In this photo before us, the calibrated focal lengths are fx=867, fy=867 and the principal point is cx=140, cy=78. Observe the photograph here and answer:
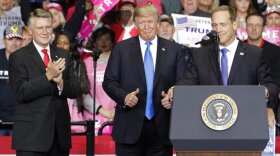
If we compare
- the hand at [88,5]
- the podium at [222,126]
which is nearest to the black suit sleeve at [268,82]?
the podium at [222,126]

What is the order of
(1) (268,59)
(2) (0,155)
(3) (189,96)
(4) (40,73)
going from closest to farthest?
(3) (189,96) < (4) (40,73) < (2) (0,155) < (1) (268,59)

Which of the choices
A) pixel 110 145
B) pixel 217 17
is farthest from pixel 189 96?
pixel 110 145

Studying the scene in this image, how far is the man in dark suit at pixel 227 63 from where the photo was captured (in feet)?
22.2

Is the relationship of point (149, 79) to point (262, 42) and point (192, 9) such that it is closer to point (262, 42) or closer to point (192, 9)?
point (262, 42)

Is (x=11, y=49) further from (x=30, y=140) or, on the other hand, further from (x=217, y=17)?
(x=217, y=17)

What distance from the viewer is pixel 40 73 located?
7.25 metres

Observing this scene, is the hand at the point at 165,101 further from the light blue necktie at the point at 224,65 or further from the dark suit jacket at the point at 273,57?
the dark suit jacket at the point at 273,57

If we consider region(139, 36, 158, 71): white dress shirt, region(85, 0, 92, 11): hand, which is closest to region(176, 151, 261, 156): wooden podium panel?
region(139, 36, 158, 71): white dress shirt

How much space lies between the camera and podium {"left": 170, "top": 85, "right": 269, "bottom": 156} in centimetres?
581

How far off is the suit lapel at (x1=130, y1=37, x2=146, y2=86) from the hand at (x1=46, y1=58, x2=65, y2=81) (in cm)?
73

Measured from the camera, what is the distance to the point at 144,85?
7402mm

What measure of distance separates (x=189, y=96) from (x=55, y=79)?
1549 mm

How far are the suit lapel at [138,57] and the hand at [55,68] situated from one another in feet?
2.41

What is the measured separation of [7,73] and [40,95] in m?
3.26
